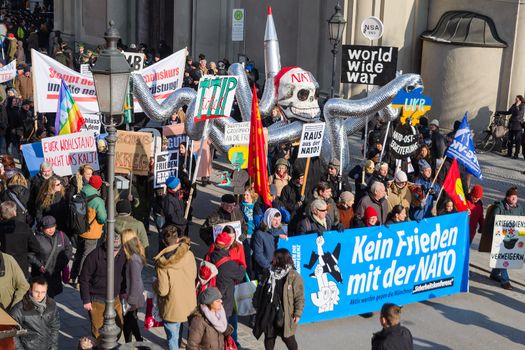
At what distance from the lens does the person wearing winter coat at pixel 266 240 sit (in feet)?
35.7

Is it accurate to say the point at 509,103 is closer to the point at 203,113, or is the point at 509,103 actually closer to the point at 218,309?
the point at 203,113

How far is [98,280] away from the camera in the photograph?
9.83m

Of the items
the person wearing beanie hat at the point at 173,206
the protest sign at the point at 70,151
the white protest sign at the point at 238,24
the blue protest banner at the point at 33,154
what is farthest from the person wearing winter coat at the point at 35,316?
the white protest sign at the point at 238,24

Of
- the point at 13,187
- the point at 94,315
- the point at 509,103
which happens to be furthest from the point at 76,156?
the point at 509,103

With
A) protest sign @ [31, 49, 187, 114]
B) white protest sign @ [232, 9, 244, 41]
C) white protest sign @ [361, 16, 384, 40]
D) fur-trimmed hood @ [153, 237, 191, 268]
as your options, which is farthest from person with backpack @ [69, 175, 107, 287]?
white protest sign @ [232, 9, 244, 41]

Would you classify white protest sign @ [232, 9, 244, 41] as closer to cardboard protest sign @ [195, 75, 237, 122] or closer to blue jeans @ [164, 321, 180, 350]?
cardboard protest sign @ [195, 75, 237, 122]

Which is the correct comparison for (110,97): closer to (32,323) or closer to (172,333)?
(32,323)

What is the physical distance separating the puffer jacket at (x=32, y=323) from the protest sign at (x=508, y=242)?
6.39 metres

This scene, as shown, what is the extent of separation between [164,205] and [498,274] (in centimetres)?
467

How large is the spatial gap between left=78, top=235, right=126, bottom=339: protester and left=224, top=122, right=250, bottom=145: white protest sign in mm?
4685

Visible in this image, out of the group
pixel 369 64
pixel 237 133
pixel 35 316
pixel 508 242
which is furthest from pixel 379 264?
pixel 369 64

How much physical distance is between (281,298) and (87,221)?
339 centimetres

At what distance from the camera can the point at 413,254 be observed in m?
12.0

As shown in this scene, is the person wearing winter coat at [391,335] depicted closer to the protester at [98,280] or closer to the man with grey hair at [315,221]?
the protester at [98,280]
